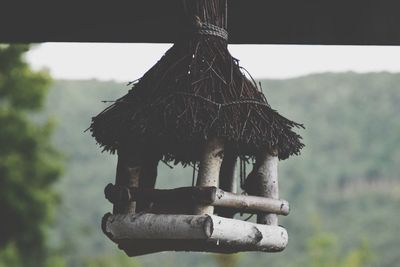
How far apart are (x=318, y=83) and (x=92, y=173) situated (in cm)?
644

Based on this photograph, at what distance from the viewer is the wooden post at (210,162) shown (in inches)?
69.6

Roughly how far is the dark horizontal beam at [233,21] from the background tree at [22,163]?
31.9 feet

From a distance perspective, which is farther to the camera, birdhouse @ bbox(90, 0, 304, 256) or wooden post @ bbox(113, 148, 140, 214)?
wooden post @ bbox(113, 148, 140, 214)

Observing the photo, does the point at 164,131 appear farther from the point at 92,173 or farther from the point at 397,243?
the point at 92,173

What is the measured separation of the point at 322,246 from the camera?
13148 millimetres

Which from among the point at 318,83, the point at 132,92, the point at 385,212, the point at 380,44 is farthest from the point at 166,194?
the point at 318,83

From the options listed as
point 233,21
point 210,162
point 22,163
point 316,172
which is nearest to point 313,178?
point 316,172

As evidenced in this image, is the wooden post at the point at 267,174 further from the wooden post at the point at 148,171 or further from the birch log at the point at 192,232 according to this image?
the wooden post at the point at 148,171

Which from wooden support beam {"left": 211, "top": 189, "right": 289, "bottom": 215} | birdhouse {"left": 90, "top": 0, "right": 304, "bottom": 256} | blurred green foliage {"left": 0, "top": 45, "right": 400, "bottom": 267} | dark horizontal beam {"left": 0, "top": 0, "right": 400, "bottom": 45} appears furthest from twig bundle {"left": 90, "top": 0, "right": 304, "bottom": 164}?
blurred green foliage {"left": 0, "top": 45, "right": 400, "bottom": 267}

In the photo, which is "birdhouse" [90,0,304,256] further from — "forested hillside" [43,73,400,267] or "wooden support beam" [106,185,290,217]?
"forested hillside" [43,73,400,267]

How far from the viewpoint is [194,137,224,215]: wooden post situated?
1768mm

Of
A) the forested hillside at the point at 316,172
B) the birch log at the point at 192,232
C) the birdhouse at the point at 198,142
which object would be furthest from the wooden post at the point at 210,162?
the forested hillside at the point at 316,172

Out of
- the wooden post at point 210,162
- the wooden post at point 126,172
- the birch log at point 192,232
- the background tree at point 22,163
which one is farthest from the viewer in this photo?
the background tree at point 22,163

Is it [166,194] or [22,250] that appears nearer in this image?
[166,194]
